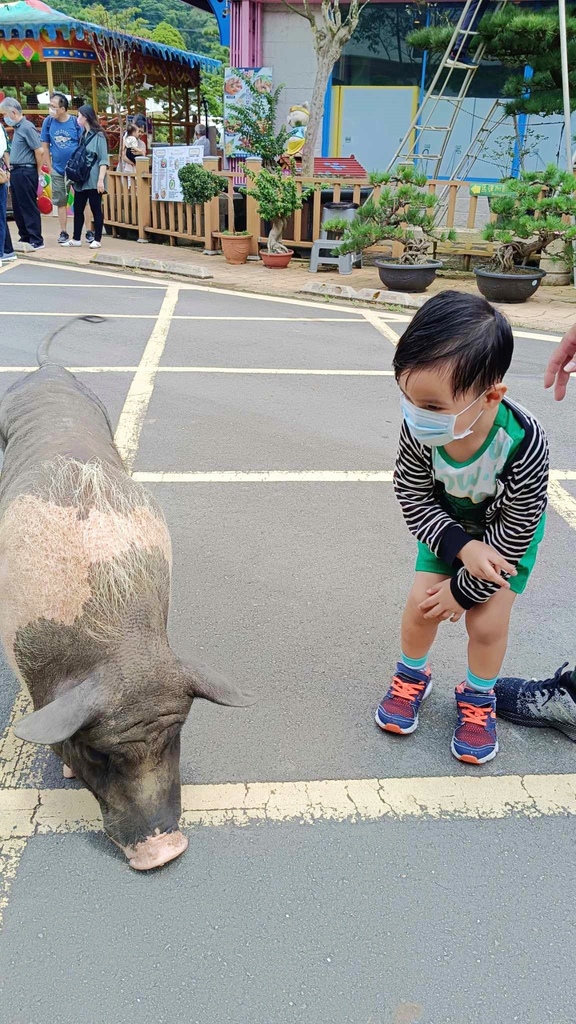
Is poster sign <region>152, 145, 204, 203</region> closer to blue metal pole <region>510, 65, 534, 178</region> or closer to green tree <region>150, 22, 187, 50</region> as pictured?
blue metal pole <region>510, 65, 534, 178</region>

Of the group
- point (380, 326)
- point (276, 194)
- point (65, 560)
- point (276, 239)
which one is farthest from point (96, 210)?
point (65, 560)

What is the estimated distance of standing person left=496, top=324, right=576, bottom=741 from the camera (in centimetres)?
268

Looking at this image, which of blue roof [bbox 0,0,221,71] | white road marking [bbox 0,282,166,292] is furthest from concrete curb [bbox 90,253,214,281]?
blue roof [bbox 0,0,221,71]

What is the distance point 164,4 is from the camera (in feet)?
141

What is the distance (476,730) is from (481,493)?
32.6 inches

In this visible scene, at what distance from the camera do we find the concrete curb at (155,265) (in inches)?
440

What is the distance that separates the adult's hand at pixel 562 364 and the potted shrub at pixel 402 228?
7676mm

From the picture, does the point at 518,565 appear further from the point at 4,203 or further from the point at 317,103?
the point at 317,103

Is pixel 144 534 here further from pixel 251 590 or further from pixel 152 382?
pixel 152 382

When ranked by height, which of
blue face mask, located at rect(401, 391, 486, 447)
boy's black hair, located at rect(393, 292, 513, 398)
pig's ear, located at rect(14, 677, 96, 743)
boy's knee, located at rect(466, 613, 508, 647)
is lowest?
boy's knee, located at rect(466, 613, 508, 647)

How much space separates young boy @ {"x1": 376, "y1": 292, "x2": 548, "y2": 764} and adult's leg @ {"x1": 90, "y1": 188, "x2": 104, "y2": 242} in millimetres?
11746

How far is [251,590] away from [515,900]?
176 centimetres

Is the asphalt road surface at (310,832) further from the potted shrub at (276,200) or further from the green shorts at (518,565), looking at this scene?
the potted shrub at (276,200)

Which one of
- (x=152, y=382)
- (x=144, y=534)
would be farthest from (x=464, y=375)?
(x=152, y=382)
